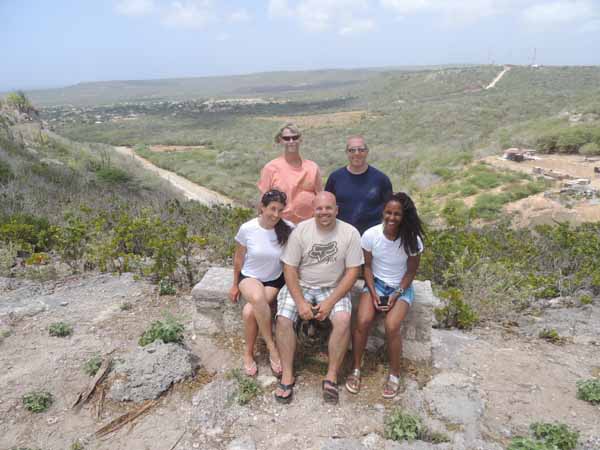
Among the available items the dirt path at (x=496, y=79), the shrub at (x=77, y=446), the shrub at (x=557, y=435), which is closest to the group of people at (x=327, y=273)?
the shrub at (x=557, y=435)

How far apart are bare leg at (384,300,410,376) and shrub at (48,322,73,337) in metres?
2.70

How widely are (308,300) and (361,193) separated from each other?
0.90 meters

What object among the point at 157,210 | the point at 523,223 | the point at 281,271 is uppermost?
the point at 281,271

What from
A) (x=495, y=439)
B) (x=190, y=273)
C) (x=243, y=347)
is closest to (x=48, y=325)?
(x=190, y=273)

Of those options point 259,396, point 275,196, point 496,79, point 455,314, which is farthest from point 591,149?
point 496,79

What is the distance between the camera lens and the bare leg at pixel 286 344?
2.86 metres

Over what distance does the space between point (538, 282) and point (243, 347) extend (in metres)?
3.53

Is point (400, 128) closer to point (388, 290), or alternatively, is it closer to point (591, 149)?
point (591, 149)

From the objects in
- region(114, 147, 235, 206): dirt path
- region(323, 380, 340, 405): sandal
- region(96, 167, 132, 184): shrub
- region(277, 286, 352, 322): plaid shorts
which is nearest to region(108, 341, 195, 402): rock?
region(277, 286, 352, 322): plaid shorts

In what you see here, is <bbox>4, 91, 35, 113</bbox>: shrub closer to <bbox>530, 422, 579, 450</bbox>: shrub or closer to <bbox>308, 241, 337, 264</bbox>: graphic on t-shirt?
<bbox>308, 241, 337, 264</bbox>: graphic on t-shirt

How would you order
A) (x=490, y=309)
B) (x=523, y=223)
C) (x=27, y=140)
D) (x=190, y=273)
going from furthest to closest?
1. (x=27, y=140)
2. (x=523, y=223)
3. (x=190, y=273)
4. (x=490, y=309)

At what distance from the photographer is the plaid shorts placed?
2877 mm

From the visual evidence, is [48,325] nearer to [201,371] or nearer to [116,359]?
[116,359]

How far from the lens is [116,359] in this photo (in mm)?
3203
